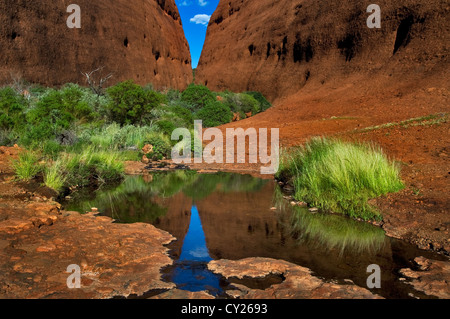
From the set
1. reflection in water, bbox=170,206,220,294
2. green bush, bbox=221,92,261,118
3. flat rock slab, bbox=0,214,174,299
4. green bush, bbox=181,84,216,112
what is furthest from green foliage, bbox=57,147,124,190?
green bush, bbox=221,92,261,118

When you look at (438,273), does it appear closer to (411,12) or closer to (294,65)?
(411,12)

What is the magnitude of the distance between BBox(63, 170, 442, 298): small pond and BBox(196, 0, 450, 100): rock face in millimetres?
15830

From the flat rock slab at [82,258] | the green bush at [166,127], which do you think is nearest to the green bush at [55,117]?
the green bush at [166,127]

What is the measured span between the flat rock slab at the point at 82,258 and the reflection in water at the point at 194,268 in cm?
16

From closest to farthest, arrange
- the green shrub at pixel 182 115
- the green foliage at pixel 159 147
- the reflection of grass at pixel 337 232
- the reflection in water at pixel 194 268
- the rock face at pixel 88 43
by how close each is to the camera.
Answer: the reflection in water at pixel 194 268
the reflection of grass at pixel 337 232
the green foliage at pixel 159 147
the green shrub at pixel 182 115
the rock face at pixel 88 43

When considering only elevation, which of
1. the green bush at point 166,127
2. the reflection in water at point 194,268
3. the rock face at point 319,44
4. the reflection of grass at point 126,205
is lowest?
the reflection in water at point 194,268

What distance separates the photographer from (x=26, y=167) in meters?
6.98

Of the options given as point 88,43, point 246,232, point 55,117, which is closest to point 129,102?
point 55,117

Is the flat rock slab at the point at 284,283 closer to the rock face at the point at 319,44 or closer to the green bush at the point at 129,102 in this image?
the green bush at the point at 129,102

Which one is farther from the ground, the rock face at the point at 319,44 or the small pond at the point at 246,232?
the rock face at the point at 319,44

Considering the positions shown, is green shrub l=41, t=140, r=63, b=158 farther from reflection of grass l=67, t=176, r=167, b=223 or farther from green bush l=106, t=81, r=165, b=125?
green bush l=106, t=81, r=165, b=125

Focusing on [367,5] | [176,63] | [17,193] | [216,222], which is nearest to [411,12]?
[367,5]

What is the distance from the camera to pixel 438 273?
144 inches

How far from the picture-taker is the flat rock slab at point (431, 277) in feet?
10.8
